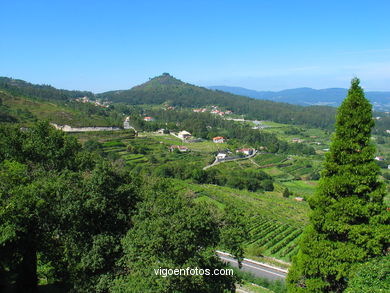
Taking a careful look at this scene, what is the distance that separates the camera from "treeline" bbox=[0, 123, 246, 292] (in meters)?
8.91

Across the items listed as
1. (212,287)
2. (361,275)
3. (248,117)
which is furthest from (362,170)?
(248,117)

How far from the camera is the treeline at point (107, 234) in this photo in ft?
29.2

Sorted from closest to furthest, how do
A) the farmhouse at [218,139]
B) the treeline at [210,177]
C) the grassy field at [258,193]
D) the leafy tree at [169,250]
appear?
1. the leafy tree at [169,250]
2. the grassy field at [258,193]
3. the treeline at [210,177]
4. the farmhouse at [218,139]

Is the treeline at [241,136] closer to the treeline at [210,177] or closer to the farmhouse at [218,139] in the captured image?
the farmhouse at [218,139]

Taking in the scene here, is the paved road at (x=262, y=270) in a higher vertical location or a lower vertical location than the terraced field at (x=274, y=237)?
higher

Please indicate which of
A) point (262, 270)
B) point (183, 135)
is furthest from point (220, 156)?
point (262, 270)

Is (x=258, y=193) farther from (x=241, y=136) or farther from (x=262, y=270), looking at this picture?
(x=241, y=136)

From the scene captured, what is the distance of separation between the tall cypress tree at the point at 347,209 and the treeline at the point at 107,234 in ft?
8.88

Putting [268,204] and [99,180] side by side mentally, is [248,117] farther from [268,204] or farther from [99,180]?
[99,180]

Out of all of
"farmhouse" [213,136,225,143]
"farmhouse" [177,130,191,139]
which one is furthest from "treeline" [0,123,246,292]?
"farmhouse" [213,136,225,143]

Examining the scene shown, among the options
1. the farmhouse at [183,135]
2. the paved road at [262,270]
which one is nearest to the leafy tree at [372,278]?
the paved road at [262,270]

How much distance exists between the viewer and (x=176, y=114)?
136m

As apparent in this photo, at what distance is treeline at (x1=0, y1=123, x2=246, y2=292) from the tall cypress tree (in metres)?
2.71

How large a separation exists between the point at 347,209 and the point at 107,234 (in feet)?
25.4
